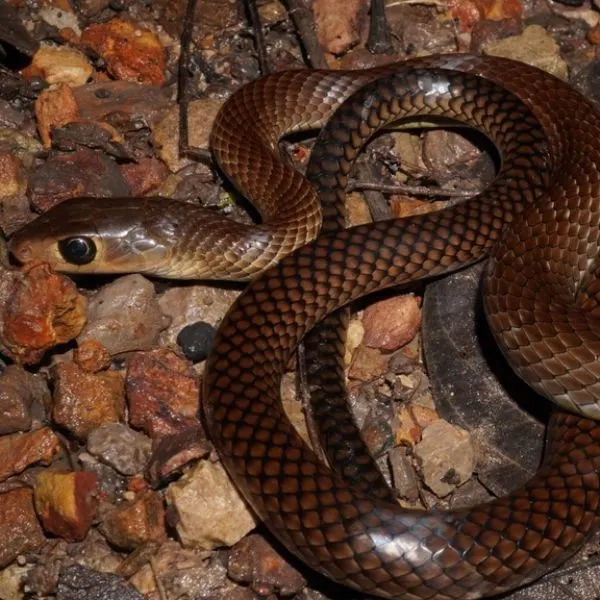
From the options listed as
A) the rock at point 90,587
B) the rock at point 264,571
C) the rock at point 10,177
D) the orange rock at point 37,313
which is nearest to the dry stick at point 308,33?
the rock at point 10,177

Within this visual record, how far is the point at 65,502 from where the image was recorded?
238 inches

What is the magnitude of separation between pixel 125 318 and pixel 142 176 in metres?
1.44

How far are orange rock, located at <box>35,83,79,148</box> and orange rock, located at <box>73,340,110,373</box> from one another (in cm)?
195

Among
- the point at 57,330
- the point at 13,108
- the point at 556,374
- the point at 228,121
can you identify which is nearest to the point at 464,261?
the point at 556,374

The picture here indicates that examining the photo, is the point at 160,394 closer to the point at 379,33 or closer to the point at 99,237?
the point at 99,237

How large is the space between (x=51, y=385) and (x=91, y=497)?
3.00ft

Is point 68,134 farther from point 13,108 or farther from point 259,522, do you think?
point 259,522

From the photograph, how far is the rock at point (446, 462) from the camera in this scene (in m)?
6.41

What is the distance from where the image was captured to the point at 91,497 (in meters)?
6.23

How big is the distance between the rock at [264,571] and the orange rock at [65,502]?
2.97ft

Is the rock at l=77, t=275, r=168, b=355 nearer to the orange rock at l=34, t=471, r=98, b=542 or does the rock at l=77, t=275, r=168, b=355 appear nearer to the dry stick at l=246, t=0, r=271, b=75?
the orange rock at l=34, t=471, r=98, b=542

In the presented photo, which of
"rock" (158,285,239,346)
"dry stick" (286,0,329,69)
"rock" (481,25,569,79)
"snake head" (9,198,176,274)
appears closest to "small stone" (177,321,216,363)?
"rock" (158,285,239,346)

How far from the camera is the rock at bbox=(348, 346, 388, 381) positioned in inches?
278

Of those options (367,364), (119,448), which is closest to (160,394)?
(119,448)
